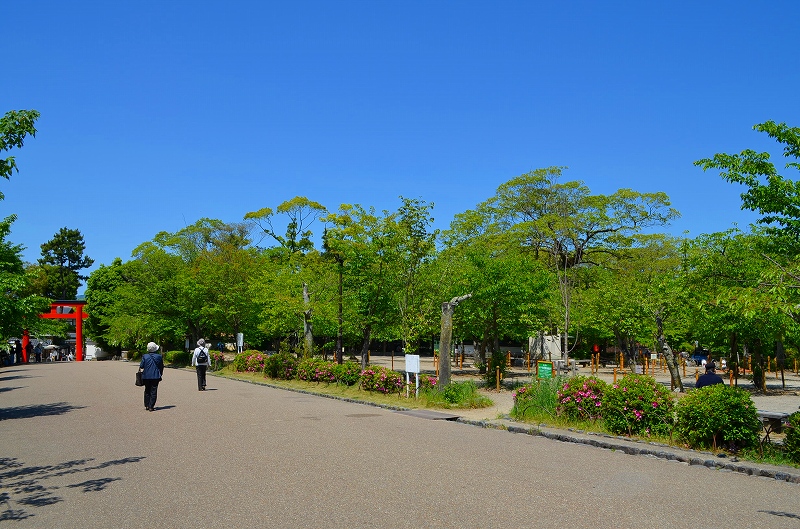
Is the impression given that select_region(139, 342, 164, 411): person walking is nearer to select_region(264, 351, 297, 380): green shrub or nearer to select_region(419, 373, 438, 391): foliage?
select_region(419, 373, 438, 391): foliage

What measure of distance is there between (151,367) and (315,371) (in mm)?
8121

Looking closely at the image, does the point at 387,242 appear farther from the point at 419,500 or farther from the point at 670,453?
the point at 419,500

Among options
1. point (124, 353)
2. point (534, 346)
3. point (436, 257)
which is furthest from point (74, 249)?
point (436, 257)

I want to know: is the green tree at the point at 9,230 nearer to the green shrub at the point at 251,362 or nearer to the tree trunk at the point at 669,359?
the green shrub at the point at 251,362

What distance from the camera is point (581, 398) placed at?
40.4 ft

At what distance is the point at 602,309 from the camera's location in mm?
29031

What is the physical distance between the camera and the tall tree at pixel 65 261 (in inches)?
3120

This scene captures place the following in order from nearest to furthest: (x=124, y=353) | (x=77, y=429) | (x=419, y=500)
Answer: (x=419, y=500) → (x=77, y=429) → (x=124, y=353)

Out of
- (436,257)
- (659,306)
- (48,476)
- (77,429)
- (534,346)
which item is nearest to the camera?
(48,476)

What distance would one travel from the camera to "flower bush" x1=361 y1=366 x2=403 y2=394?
59.9ft

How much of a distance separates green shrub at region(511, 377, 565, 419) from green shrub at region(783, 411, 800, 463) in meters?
4.75

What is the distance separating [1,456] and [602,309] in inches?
983

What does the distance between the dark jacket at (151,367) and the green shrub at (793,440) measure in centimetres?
1264

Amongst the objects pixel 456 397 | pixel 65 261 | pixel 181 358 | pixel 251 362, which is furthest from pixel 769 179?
pixel 65 261
